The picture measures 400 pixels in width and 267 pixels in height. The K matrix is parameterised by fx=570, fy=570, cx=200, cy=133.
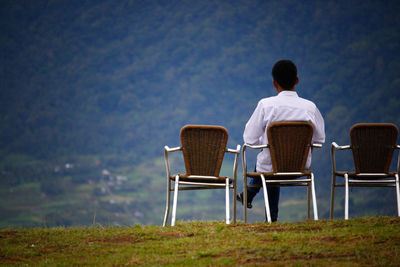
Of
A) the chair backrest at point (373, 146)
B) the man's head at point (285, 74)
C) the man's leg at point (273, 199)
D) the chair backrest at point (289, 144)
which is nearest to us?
the chair backrest at point (289, 144)

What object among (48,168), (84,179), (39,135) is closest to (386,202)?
(84,179)

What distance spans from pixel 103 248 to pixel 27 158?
159 m

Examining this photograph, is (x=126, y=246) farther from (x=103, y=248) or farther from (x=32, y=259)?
(x=32, y=259)

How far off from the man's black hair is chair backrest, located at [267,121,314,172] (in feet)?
1.56

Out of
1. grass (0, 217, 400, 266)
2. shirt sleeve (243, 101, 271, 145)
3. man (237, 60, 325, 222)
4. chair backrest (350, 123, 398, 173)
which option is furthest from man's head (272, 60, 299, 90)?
grass (0, 217, 400, 266)

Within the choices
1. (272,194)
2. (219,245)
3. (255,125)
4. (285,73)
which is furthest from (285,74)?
(219,245)

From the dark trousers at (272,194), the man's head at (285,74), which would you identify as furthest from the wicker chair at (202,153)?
the man's head at (285,74)

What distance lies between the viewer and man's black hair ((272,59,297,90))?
6.10 metres

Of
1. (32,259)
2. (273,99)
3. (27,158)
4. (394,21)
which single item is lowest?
(32,259)

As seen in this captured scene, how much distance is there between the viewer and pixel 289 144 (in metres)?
6.02

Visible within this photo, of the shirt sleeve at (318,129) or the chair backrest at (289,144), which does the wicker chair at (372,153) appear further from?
the chair backrest at (289,144)

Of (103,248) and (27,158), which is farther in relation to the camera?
(27,158)

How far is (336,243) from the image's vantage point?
15.0 ft

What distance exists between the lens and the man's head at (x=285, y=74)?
610 centimetres
